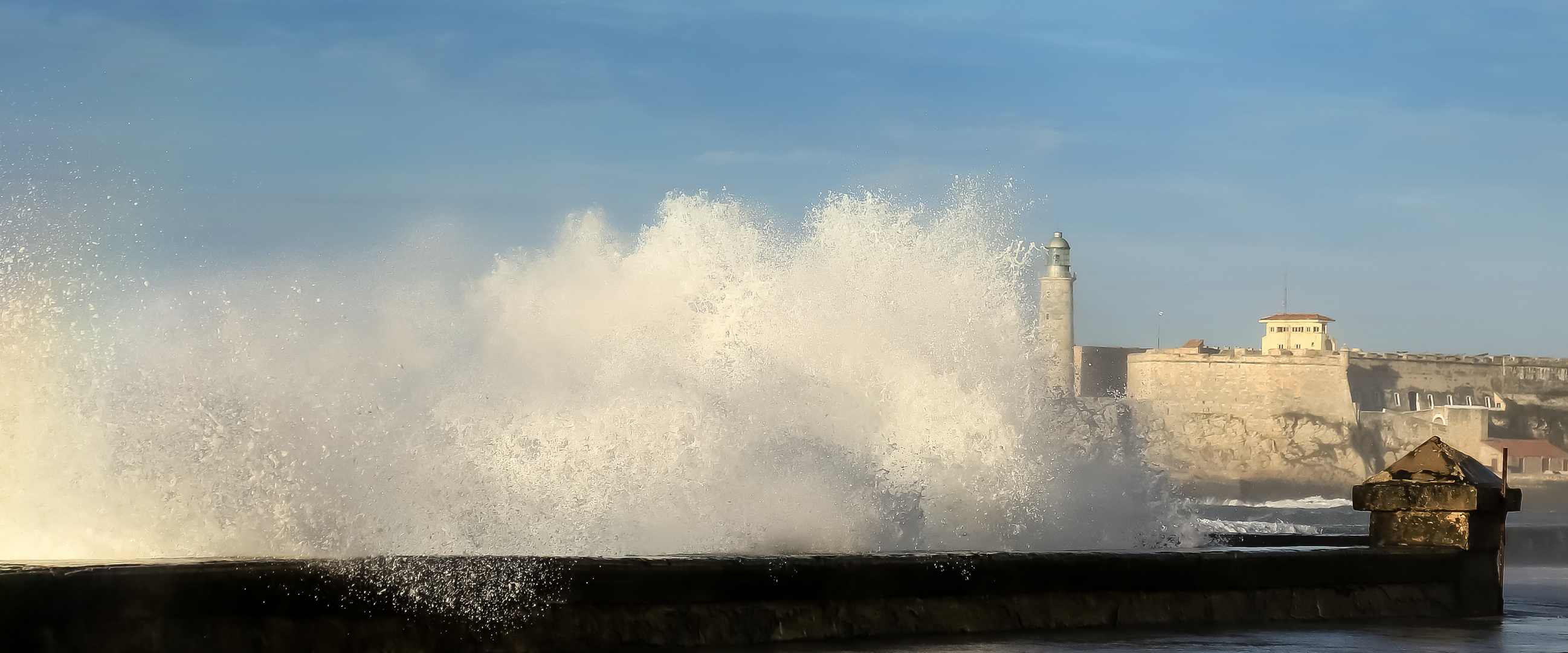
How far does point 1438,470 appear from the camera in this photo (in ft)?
24.1

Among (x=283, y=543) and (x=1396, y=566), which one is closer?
(x=283, y=543)

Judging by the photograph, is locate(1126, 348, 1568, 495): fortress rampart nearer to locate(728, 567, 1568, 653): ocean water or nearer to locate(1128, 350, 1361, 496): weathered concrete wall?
locate(1128, 350, 1361, 496): weathered concrete wall

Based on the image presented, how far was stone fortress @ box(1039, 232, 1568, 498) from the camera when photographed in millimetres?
62781

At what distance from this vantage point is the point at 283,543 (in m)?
5.50

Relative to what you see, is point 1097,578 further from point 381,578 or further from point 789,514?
point 381,578

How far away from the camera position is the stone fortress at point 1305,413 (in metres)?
62.8

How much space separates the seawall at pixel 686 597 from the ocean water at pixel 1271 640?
11 centimetres

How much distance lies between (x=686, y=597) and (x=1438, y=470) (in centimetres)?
415

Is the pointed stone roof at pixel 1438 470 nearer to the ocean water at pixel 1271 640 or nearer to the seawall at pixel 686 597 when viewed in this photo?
the seawall at pixel 686 597

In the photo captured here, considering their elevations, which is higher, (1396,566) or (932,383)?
(932,383)

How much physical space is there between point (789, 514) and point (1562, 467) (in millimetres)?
67624

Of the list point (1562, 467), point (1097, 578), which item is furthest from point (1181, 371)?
point (1097, 578)

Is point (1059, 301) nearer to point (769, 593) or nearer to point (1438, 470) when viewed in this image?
point (1438, 470)

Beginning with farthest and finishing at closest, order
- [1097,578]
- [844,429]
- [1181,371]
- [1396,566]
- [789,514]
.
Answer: [1181,371]
[844,429]
[789,514]
[1396,566]
[1097,578]
